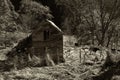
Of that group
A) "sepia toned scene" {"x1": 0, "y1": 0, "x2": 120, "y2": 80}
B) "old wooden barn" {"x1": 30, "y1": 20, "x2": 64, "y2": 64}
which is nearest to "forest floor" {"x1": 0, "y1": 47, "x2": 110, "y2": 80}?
"sepia toned scene" {"x1": 0, "y1": 0, "x2": 120, "y2": 80}

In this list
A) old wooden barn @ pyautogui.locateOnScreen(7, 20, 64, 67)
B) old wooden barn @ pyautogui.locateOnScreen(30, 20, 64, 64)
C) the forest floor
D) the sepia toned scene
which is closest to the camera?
the forest floor

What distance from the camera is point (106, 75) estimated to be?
15023mm

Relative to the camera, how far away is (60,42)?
20.2 m

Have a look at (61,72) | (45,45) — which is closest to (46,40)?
(45,45)

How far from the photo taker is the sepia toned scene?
53.9ft

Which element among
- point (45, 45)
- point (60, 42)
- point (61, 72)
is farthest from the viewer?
point (60, 42)

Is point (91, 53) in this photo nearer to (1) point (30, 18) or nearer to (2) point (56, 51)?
(2) point (56, 51)

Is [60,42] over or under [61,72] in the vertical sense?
over

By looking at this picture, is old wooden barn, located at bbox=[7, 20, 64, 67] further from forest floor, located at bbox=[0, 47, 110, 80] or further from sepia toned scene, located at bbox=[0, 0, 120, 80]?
forest floor, located at bbox=[0, 47, 110, 80]

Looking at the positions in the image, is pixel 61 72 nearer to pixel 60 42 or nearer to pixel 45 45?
pixel 45 45

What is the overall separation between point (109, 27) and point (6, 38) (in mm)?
11109

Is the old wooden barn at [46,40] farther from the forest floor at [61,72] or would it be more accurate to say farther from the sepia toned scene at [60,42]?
the forest floor at [61,72]

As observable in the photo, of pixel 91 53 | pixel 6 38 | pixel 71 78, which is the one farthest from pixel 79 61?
pixel 6 38

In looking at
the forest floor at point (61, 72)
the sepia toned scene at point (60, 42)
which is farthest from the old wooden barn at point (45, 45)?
the forest floor at point (61, 72)
